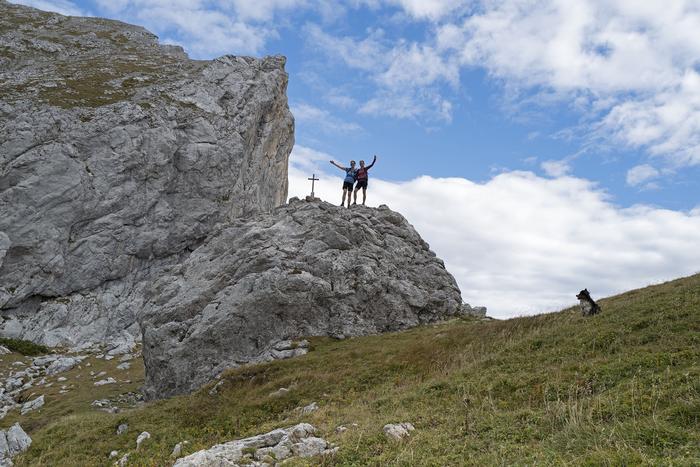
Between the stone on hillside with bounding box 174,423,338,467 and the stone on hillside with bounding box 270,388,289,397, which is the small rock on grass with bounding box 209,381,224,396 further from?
the stone on hillside with bounding box 174,423,338,467

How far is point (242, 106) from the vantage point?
271 ft

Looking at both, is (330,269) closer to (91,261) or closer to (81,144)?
(91,261)

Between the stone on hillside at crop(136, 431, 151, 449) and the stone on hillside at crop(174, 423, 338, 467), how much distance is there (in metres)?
9.47

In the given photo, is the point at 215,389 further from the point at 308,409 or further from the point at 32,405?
the point at 32,405

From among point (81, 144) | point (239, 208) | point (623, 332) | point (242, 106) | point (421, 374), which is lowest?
point (421, 374)

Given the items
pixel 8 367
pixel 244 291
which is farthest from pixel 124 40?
pixel 244 291

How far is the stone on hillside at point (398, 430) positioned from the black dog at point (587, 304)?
51.0ft

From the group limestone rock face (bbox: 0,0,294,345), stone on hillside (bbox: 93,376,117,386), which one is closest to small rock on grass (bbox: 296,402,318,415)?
stone on hillside (bbox: 93,376,117,386)

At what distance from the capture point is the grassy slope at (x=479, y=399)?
1159 centimetres

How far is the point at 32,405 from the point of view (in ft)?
115

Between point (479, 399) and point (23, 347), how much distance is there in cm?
5397

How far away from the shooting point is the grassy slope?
1159cm

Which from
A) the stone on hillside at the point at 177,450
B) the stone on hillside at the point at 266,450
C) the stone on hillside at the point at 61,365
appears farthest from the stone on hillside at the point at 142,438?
the stone on hillside at the point at 61,365

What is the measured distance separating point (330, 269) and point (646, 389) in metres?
24.0
